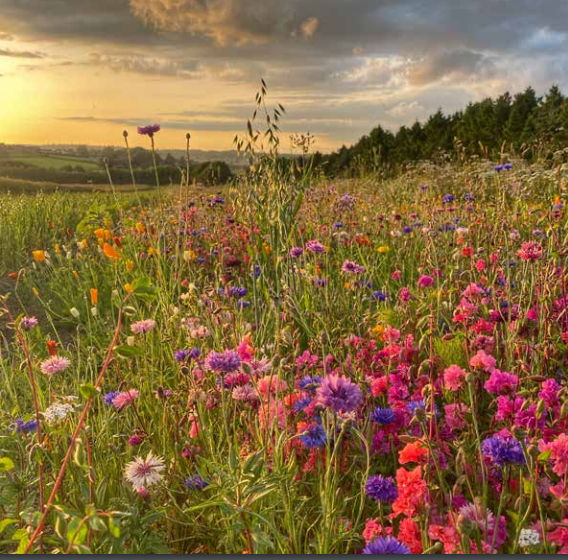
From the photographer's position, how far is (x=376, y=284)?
3.86 m

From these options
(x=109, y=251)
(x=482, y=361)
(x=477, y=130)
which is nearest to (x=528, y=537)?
(x=482, y=361)

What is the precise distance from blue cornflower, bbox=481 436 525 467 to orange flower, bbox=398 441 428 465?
6.7 inches

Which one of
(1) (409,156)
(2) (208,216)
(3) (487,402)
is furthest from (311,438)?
(1) (409,156)

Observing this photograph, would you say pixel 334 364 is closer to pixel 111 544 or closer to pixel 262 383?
pixel 262 383

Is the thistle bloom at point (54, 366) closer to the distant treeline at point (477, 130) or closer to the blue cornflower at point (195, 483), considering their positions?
the blue cornflower at point (195, 483)

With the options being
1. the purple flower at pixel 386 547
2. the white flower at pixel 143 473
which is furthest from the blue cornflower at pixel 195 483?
the purple flower at pixel 386 547

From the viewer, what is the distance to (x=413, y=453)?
1.51 meters

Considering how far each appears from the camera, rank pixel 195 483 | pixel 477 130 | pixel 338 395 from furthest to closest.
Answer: pixel 477 130
pixel 195 483
pixel 338 395

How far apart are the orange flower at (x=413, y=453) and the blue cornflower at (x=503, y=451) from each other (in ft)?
0.55

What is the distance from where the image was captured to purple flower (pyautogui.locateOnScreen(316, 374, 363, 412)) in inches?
46.9

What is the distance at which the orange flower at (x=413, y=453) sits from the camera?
151 centimetres

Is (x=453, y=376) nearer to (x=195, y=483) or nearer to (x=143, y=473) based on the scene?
(x=195, y=483)

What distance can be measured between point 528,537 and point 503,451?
7.8 inches

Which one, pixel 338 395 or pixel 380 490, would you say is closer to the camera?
pixel 338 395
